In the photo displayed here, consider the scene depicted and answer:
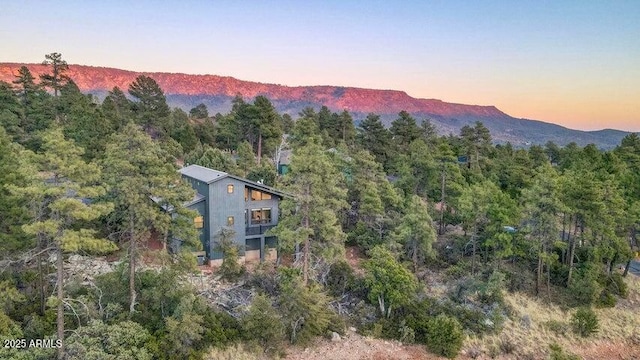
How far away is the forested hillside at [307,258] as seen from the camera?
1585 cm

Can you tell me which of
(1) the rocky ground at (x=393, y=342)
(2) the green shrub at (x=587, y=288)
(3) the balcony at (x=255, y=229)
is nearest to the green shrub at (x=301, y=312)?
(1) the rocky ground at (x=393, y=342)

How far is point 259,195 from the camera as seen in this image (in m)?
27.8

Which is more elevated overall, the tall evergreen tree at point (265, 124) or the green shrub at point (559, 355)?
the tall evergreen tree at point (265, 124)

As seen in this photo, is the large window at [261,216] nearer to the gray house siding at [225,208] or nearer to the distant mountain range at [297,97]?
the gray house siding at [225,208]

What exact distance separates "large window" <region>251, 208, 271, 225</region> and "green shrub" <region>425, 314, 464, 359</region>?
13.0m

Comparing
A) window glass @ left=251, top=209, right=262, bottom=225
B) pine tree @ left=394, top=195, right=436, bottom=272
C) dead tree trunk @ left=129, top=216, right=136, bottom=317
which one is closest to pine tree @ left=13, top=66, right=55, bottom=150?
window glass @ left=251, top=209, right=262, bottom=225

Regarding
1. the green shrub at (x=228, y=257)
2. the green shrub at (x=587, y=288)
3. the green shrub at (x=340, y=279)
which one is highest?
the green shrub at (x=228, y=257)

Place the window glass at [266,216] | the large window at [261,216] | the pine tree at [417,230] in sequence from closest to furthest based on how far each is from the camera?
the pine tree at [417,230]
the large window at [261,216]
the window glass at [266,216]

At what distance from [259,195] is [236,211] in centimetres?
205

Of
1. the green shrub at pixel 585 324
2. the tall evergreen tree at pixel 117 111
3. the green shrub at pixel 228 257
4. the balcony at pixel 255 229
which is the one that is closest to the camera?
the green shrub at pixel 585 324

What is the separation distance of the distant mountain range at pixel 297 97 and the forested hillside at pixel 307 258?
96.9 m

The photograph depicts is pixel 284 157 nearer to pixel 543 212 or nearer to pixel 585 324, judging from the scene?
pixel 543 212

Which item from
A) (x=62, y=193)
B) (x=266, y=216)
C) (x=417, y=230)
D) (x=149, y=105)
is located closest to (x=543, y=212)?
(x=417, y=230)

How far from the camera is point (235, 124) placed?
53.9 meters
